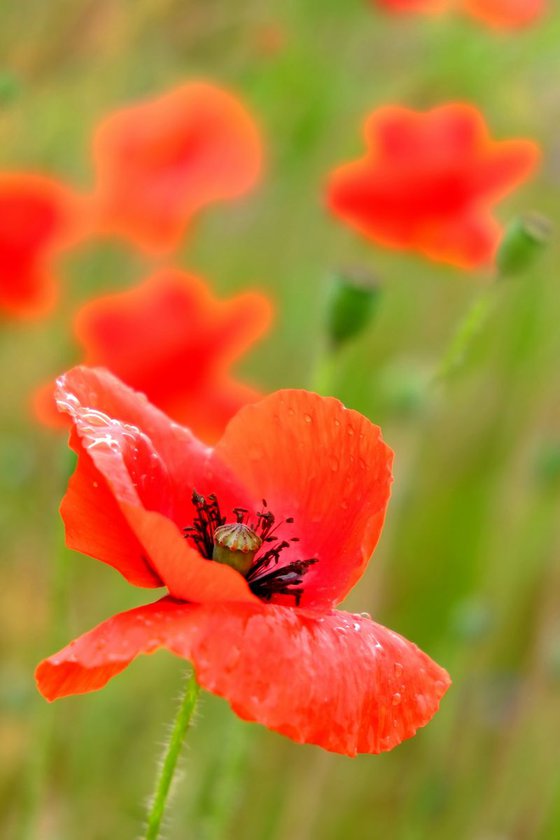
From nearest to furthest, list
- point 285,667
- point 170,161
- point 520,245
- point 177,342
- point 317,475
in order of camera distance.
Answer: point 285,667
point 317,475
point 520,245
point 177,342
point 170,161

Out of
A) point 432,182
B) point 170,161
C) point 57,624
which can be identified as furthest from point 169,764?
point 170,161

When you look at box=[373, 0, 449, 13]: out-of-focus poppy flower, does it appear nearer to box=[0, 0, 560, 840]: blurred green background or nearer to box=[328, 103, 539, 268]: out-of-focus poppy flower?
box=[0, 0, 560, 840]: blurred green background

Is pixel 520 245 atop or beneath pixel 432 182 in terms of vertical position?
beneath

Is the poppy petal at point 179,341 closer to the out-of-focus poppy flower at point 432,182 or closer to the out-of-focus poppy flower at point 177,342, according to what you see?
the out-of-focus poppy flower at point 177,342

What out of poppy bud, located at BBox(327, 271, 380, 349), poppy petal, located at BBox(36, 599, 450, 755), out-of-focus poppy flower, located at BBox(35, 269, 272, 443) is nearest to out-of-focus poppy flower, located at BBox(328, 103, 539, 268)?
out-of-focus poppy flower, located at BBox(35, 269, 272, 443)

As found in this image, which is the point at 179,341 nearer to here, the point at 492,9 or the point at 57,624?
the point at 57,624

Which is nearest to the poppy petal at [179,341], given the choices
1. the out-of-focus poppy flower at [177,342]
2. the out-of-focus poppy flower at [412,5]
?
the out-of-focus poppy flower at [177,342]

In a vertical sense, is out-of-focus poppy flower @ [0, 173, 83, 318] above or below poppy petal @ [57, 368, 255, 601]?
above
